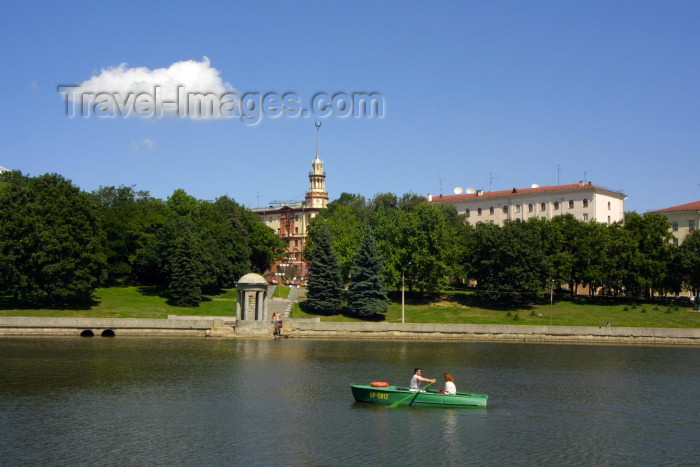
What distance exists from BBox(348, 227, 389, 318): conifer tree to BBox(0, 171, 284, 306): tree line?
17.1m

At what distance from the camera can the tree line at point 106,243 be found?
244ft

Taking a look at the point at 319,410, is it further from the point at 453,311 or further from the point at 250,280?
the point at 453,311

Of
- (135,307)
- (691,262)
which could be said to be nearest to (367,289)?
(135,307)

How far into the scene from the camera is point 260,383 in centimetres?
4288

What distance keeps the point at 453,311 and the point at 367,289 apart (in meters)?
10.6

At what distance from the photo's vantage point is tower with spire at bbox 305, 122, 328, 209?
17438 centimetres

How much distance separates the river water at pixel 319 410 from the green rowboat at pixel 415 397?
507 millimetres

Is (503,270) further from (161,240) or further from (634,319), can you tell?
(161,240)

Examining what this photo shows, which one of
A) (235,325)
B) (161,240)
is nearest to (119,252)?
(161,240)

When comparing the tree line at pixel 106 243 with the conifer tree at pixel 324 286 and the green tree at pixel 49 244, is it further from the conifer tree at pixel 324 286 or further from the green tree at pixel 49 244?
the conifer tree at pixel 324 286

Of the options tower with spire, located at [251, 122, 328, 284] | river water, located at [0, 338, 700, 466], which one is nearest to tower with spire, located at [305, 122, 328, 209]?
tower with spire, located at [251, 122, 328, 284]

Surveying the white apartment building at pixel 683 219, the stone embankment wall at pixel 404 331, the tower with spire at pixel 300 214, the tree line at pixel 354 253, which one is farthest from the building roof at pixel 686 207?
the tower with spire at pixel 300 214

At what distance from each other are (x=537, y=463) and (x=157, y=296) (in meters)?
67.5

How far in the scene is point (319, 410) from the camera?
36250mm
